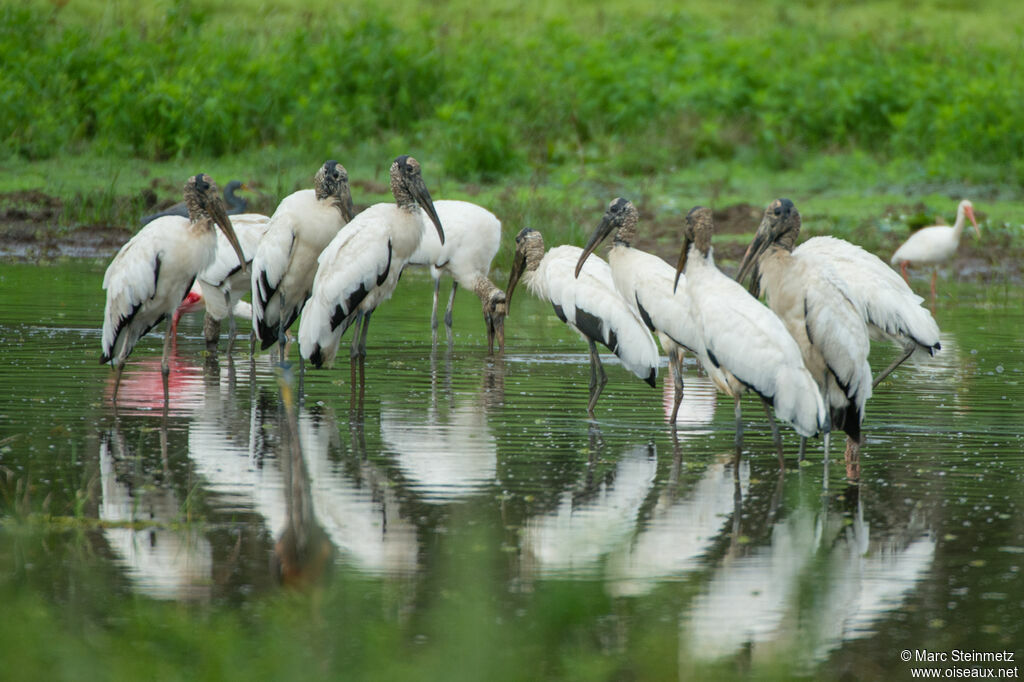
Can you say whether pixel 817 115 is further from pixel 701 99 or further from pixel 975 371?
pixel 975 371

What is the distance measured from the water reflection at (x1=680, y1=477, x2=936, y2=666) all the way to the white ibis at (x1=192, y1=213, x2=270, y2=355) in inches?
193

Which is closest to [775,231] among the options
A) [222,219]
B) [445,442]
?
[445,442]

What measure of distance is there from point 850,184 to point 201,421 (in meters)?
11.8

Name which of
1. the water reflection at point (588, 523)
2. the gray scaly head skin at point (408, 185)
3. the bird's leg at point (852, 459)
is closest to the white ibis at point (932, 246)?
the gray scaly head skin at point (408, 185)

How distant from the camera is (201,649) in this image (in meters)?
4.19

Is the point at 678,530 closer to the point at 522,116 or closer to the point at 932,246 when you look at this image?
the point at 932,246

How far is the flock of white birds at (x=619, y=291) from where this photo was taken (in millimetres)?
6645

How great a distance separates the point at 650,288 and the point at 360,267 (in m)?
1.61

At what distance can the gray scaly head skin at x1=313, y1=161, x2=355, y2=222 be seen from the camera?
8.55m

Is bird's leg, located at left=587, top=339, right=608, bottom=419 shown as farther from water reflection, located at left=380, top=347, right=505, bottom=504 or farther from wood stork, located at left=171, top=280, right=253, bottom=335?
wood stork, located at left=171, top=280, right=253, bottom=335

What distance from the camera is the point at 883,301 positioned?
23.9ft

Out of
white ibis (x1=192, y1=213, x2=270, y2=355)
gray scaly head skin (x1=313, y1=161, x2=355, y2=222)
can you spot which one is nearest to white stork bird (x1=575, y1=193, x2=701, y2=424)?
gray scaly head skin (x1=313, y1=161, x2=355, y2=222)

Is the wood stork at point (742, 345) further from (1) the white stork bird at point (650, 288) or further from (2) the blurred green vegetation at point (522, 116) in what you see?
(2) the blurred green vegetation at point (522, 116)

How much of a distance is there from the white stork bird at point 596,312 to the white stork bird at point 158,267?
178 cm
